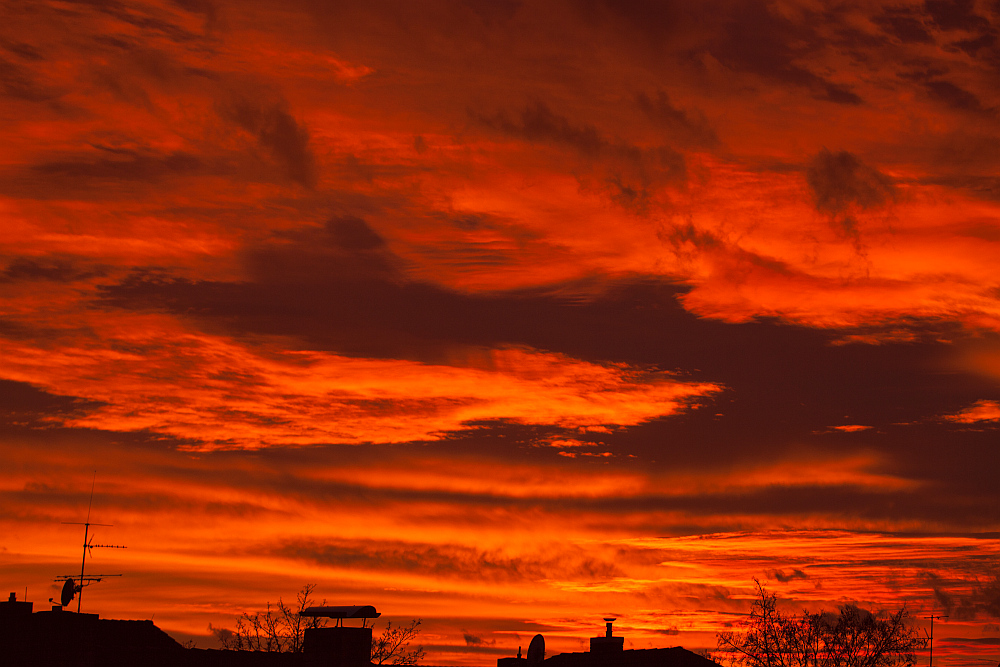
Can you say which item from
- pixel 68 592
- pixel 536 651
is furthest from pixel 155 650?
pixel 536 651

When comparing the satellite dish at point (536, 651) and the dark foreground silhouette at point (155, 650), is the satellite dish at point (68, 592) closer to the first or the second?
the dark foreground silhouette at point (155, 650)

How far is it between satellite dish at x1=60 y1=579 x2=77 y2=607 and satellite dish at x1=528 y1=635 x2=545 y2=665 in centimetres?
1931

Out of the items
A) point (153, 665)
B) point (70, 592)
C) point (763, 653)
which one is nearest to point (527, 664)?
point (153, 665)

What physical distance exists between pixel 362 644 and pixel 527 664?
42.8ft

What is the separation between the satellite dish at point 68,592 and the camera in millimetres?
48156

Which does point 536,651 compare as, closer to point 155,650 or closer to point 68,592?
point 155,650

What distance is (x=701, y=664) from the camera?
49.6 meters

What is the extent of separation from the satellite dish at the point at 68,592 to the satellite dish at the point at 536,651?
19312 millimetres

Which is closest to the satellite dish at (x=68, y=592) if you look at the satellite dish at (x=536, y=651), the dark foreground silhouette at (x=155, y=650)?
the dark foreground silhouette at (x=155, y=650)

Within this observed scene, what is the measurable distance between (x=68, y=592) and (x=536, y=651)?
1976 centimetres

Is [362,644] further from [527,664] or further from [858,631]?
[858,631]

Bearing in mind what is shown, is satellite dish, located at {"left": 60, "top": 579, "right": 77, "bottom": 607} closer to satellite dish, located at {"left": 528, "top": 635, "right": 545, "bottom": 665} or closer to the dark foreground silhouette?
the dark foreground silhouette

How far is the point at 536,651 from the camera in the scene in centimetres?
5206

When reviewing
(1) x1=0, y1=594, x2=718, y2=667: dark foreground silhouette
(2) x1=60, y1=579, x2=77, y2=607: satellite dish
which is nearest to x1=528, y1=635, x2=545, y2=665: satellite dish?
(1) x1=0, y1=594, x2=718, y2=667: dark foreground silhouette
